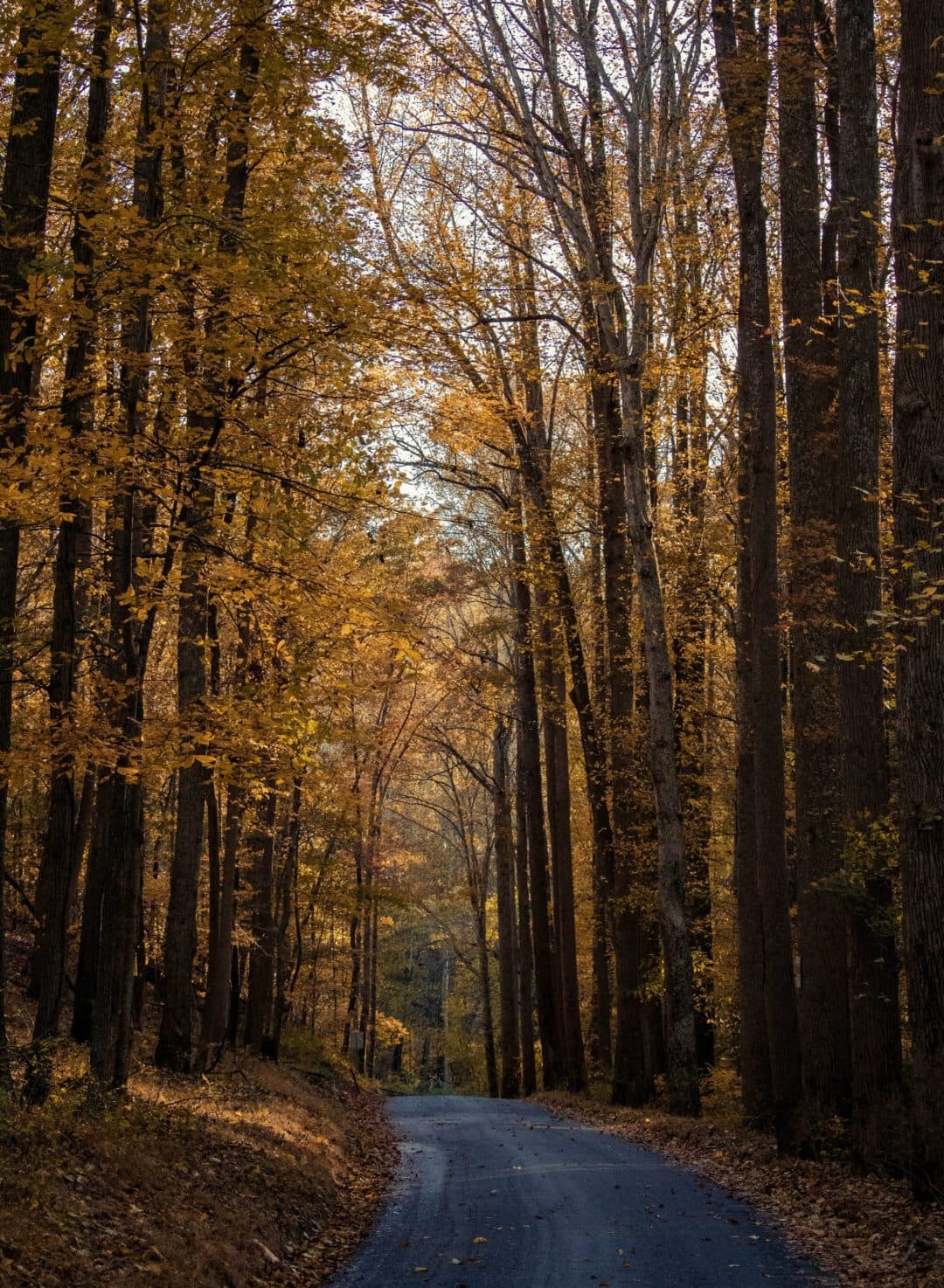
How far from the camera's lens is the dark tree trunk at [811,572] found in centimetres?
1131

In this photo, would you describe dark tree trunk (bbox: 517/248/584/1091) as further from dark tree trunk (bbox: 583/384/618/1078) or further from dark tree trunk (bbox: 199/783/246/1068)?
dark tree trunk (bbox: 199/783/246/1068)

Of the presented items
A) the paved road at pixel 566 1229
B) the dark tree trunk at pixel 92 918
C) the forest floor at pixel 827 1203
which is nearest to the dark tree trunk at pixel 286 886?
the dark tree trunk at pixel 92 918

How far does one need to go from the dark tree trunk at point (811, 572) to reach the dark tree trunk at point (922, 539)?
2350mm

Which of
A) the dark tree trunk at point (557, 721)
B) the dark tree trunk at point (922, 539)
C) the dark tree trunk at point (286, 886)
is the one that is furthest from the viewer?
the dark tree trunk at point (286, 886)

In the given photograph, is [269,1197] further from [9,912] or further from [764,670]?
[9,912]

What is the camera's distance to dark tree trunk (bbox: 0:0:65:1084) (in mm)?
7398

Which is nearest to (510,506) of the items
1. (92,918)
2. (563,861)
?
(563,861)

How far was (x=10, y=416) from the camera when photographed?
793 cm

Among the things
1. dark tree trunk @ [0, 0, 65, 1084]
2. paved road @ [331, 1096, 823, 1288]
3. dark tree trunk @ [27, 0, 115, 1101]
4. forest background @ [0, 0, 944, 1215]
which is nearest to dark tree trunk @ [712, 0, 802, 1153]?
forest background @ [0, 0, 944, 1215]

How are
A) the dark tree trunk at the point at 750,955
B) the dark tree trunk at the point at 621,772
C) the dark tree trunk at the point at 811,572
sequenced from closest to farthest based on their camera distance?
the dark tree trunk at the point at 811,572 < the dark tree trunk at the point at 750,955 < the dark tree trunk at the point at 621,772

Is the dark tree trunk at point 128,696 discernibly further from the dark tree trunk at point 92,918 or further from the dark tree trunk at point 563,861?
the dark tree trunk at point 563,861

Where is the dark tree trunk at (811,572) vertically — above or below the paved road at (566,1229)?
above

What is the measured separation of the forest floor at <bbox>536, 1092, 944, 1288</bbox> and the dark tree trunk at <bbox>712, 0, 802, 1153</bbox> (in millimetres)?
965

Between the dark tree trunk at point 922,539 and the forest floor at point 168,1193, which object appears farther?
the dark tree trunk at point 922,539
